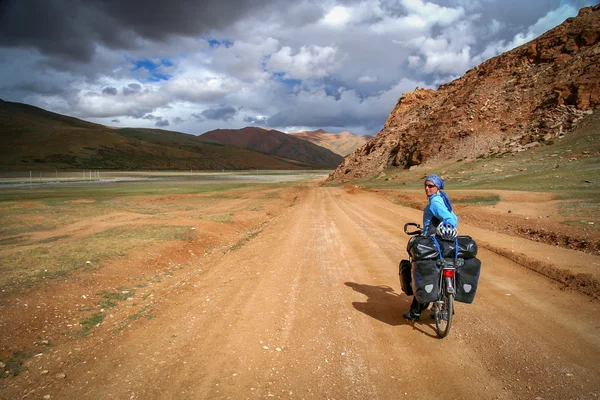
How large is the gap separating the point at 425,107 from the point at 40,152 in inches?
4453

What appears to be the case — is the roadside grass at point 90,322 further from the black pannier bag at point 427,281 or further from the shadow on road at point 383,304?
the black pannier bag at point 427,281

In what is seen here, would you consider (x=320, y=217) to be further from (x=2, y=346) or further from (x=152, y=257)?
(x=2, y=346)

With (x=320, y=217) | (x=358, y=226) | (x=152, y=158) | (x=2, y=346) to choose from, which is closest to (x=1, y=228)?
(x=2, y=346)

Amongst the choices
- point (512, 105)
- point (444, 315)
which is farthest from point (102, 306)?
point (512, 105)

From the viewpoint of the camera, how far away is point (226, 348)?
4.88m

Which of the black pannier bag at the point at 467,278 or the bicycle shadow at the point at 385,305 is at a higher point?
the black pannier bag at the point at 467,278

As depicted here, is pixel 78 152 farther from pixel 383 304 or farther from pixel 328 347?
pixel 328 347

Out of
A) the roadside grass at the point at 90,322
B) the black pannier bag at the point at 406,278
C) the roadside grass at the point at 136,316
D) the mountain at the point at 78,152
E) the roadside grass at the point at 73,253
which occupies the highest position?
the mountain at the point at 78,152

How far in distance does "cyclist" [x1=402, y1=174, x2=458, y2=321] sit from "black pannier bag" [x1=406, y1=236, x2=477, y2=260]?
0.48 ft

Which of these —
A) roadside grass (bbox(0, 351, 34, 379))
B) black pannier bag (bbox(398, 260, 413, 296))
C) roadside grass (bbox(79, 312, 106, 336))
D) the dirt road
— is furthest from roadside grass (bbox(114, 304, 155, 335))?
black pannier bag (bbox(398, 260, 413, 296))

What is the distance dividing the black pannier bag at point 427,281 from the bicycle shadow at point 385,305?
0.68 m

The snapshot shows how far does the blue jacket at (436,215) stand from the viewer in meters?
5.25

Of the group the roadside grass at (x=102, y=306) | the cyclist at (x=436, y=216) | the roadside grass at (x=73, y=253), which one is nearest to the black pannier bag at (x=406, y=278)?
the cyclist at (x=436, y=216)

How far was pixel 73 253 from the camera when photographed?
10805mm
